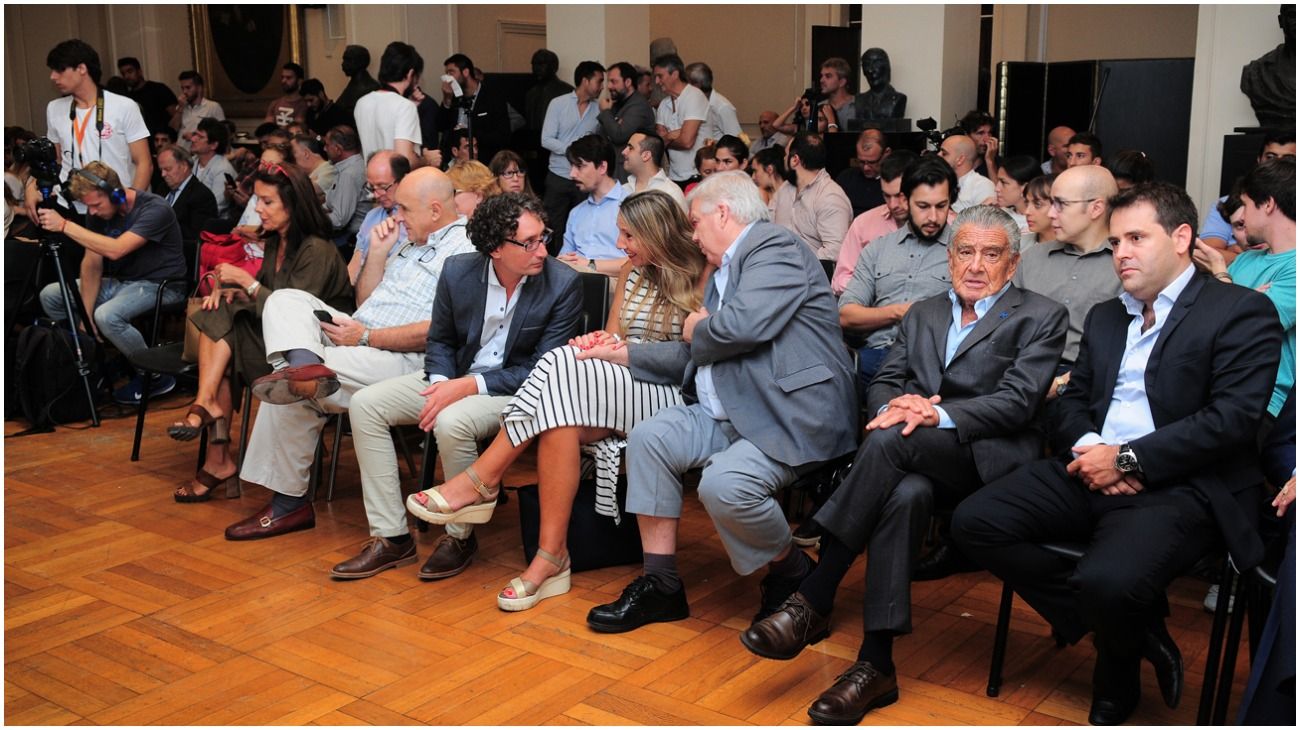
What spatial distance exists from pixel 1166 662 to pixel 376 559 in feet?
7.09

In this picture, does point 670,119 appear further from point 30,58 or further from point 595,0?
point 30,58

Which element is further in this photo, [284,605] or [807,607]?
[284,605]

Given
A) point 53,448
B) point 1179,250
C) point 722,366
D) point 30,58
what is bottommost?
point 53,448

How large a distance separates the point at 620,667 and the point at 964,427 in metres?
0.99

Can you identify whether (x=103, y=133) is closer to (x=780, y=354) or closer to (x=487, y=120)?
(x=487, y=120)

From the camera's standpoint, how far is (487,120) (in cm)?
896

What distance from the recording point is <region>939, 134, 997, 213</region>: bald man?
18.6 ft

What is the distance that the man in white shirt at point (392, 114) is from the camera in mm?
6754

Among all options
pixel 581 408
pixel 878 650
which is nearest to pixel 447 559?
pixel 581 408

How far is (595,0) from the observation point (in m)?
9.06

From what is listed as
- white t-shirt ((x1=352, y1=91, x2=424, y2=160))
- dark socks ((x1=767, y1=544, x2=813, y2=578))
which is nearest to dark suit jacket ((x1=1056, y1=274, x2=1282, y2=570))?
dark socks ((x1=767, y1=544, x2=813, y2=578))

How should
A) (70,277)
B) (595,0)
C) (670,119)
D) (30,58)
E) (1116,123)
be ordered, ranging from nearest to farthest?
1. (70,277)
2. (1116,123)
3. (670,119)
4. (595,0)
5. (30,58)

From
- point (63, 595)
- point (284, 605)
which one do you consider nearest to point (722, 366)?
point (284, 605)

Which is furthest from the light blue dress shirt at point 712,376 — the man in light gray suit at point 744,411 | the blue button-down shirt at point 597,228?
the blue button-down shirt at point 597,228
